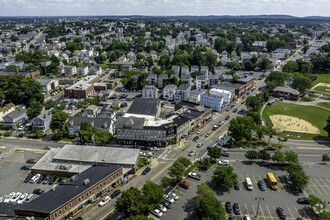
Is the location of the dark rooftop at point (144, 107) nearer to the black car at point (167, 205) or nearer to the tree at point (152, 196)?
the black car at point (167, 205)

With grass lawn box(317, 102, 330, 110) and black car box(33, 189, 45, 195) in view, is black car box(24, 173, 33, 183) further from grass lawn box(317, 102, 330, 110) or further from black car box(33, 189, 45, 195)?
grass lawn box(317, 102, 330, 110)

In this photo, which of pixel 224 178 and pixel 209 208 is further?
pixel 224 178

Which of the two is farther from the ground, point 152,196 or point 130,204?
point 130,204

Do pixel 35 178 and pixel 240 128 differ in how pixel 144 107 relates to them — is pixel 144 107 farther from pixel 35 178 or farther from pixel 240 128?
pixel 35 178

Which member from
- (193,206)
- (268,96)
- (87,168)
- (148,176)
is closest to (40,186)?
(87,168)

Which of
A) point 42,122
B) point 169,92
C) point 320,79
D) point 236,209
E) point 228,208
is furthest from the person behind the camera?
point 320,79

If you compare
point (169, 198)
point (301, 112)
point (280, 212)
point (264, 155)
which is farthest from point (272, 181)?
point (301, 112)

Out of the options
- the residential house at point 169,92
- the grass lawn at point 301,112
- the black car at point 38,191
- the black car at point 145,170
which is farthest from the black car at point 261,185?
the residential house at point 169,92
